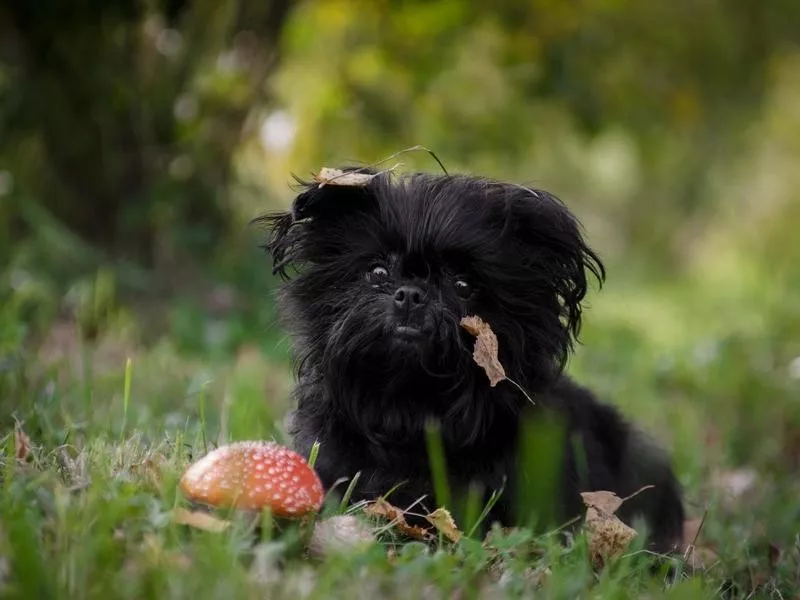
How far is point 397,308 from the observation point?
9.96 ft

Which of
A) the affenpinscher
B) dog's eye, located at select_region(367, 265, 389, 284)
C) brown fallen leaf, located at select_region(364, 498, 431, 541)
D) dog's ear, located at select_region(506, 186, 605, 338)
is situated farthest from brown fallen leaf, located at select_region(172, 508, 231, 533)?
dog's ear, located at select_region(506, 186, 605, 338)

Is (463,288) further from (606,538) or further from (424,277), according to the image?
(606,538)

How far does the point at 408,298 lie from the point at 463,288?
0.71 ft

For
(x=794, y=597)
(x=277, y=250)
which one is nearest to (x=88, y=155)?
(x=277, y=250)

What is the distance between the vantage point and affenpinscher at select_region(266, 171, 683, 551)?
3104 millimetres

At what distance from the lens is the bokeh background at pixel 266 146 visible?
5.83m

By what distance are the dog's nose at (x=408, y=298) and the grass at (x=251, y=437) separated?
1.55 ft

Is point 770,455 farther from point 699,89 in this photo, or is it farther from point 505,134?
point 699,89

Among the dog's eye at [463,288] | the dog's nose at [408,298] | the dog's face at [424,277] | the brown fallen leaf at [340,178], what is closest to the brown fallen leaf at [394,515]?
the dog's face at [424,277]

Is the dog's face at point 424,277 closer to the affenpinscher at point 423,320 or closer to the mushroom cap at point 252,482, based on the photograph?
the affenpinscher at point 423,320

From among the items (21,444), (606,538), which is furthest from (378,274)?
(21,444)

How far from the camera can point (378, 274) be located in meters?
3.20

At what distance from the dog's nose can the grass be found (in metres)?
0.47

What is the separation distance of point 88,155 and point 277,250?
4227 mm
